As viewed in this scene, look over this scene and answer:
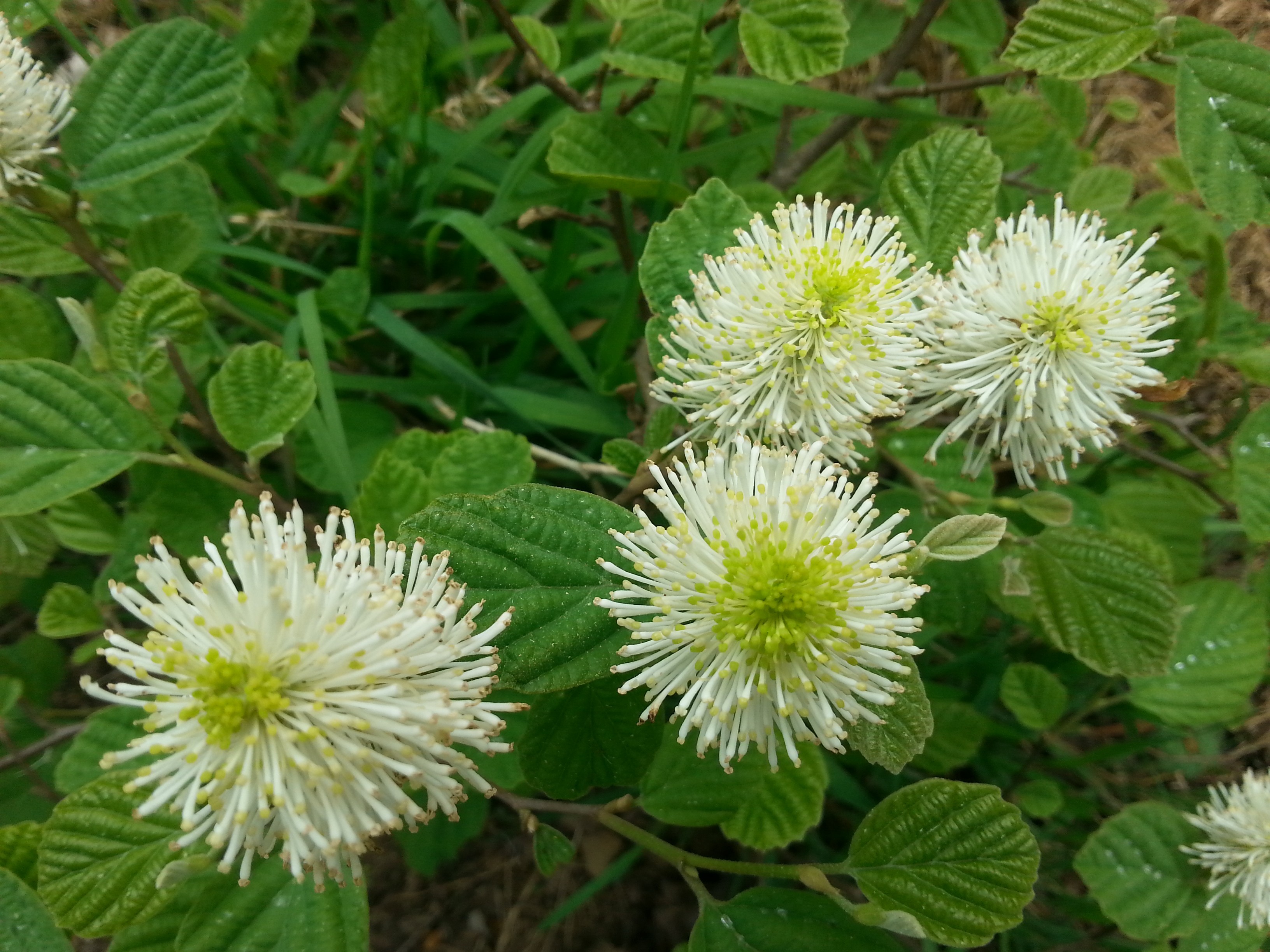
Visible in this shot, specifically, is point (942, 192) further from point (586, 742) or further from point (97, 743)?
point (97, 743)

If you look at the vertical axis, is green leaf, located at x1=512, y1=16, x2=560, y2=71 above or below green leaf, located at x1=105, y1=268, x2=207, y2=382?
above

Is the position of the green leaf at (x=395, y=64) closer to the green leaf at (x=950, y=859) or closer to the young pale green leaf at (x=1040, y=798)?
the green leaf at (x=950, y=859)

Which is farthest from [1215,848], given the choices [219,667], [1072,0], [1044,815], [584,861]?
[219,667]

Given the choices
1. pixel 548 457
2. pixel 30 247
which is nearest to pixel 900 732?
pixel 548 457

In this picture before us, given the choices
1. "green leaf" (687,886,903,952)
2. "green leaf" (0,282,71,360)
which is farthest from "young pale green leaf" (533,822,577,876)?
"green leaf" (0,282,71,360)

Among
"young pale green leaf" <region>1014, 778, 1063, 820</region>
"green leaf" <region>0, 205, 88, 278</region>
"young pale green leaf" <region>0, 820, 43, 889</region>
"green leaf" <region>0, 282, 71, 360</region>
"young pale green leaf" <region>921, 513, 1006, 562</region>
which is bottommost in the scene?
"young pale green leaf" <region>0, 820, 43, 889</region>

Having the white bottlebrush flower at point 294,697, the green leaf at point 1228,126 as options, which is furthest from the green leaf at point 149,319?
the green leaf at point 1228,126

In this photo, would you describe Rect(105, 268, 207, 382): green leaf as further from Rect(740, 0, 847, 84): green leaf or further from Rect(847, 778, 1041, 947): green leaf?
Rect(847, 778, 1041, 947): green leaf
